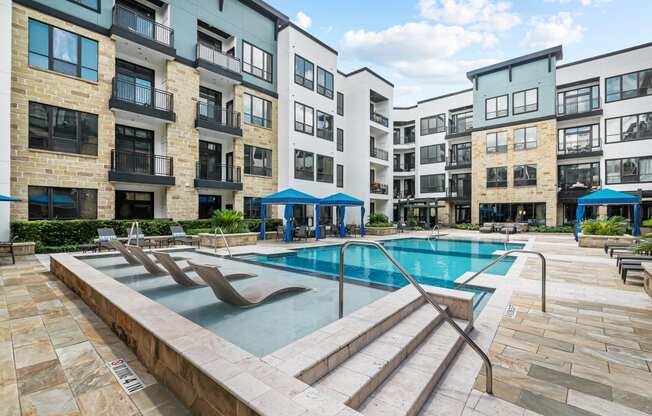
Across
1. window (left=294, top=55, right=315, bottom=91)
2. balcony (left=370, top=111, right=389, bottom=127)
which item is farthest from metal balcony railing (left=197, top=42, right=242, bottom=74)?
balcony (left=370, top=111, right=389, bottom=127)

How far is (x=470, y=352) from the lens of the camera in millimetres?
3727

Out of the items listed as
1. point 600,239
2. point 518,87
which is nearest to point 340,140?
point 518,87

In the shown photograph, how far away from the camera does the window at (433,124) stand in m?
32.8

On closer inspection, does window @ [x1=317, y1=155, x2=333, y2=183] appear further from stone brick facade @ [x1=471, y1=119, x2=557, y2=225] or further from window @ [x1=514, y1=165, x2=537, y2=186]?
window @ [x1=514, y1=165, x2=537, y2=186]

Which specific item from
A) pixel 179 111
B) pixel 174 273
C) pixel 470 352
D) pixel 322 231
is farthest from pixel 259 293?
pixel 179 111

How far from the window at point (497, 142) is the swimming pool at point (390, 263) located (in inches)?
705

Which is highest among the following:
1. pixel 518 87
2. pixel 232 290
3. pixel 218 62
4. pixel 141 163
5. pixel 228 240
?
pixel 518 87

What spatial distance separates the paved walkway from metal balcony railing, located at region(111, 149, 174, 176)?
10.9 m

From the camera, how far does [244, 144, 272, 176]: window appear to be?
19484 millimetres

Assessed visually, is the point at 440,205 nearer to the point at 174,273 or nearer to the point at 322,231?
the point at 322,231

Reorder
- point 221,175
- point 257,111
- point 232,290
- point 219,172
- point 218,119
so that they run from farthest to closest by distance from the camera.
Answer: point 257,111
point 218,119
point 219,172
point 221,175
point 232,290

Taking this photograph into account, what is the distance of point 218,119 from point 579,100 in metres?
28.9

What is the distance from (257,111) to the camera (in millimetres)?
20078

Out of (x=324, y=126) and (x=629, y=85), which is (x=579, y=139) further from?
(x=324, y=126)
